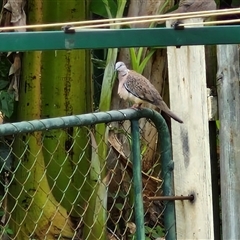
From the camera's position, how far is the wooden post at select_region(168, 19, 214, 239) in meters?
3.30

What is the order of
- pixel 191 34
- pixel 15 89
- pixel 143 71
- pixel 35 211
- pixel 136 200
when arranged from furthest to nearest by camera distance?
pixel 143 71
pixel 15 89
pixel 35 211
pixel 136 200
pixel 191 34

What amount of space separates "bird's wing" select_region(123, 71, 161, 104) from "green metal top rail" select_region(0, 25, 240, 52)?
1.81 metres

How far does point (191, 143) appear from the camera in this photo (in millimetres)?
3332

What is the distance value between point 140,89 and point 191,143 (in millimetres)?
1315

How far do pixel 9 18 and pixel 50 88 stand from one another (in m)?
0.66

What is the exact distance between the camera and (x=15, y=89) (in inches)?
216

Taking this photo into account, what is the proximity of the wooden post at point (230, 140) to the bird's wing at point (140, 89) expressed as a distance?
0.98 meters

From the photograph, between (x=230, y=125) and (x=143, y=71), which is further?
(x=143, y=71)

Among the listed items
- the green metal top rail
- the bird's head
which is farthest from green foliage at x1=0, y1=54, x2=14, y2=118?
the green metal top rail

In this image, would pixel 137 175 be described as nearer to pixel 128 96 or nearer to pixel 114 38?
pixel 114 38

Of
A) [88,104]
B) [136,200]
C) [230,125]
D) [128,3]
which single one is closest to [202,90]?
[230,125]

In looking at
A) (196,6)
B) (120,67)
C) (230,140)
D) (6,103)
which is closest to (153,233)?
(120,67)

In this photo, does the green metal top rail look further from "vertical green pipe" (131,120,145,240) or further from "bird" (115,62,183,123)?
"bird" (115,62,183,123)

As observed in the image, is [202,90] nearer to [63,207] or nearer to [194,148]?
[194,148]
